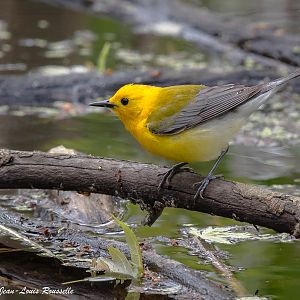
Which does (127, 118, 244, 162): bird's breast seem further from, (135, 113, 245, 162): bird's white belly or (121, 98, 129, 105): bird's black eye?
(121, 98, 129, 105): bird's black eye

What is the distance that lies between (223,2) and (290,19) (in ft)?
5.85

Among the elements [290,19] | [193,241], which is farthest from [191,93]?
[290,19]

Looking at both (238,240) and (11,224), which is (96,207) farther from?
(238,240)

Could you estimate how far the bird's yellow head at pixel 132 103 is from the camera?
229 inches

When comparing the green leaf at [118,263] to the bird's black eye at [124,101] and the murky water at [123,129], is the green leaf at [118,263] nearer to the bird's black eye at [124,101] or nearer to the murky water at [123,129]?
the murky water at [123,129]

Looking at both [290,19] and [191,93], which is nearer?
[191,93]

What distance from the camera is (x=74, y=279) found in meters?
5.16

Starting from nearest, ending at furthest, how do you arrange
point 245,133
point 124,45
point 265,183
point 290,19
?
point 265,183 < point 245,133 < point 124,45 < point 290,19

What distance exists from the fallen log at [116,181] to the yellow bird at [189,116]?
90 mm

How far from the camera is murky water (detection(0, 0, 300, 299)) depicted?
5496 millimetres

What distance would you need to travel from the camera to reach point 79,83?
10.3 m

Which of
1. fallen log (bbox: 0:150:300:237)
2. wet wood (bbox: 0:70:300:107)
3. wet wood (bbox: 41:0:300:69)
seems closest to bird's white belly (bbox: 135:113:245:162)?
fallen log (bbox: 0:150:300:237)

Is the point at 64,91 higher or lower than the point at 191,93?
lower

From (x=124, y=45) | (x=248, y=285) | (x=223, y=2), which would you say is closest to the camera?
(x=248, y=285)
